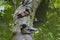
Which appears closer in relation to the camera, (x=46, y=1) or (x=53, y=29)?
(x=46, y=1)


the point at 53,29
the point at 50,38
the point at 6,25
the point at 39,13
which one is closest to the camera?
the point at 39,13

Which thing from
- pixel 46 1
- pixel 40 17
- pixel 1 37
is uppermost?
pixel 46 1

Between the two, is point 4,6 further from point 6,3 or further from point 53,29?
point 53,29

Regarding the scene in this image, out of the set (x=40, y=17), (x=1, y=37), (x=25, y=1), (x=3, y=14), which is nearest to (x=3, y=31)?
(x=1, y=37)

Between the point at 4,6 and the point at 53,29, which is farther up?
the point at 4,6

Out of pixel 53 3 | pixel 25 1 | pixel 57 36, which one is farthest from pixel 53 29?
pixel 25 1

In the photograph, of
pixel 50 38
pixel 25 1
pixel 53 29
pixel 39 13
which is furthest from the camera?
pixel 53 29

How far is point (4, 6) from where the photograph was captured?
270 cm

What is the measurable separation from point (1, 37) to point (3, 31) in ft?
0.29

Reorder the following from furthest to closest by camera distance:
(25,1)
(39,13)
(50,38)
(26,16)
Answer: (50,38) → (39,13) → (25,1) → (26,16)

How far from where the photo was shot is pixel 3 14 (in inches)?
109

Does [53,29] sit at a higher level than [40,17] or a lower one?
lower

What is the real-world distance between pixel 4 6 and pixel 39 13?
0.74m

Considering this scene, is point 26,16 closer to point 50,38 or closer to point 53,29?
point 50,38
